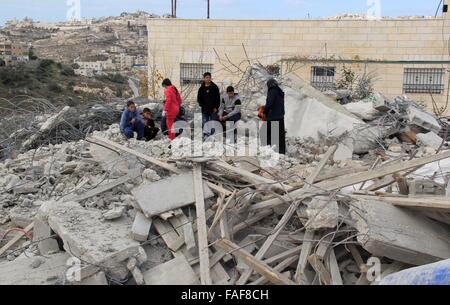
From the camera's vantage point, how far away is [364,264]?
3859 mm

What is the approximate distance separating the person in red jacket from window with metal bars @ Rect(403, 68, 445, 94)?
992cm

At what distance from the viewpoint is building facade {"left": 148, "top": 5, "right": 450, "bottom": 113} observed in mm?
15875

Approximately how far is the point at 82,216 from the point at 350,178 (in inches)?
95.9

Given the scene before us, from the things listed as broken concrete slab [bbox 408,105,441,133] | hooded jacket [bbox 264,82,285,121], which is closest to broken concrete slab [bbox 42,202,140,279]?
hooded jacket [bbox 264,82,285,121]

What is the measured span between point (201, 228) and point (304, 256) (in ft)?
2.82

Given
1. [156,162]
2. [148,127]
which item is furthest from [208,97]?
[156,162]

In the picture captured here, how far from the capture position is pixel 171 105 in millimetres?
8633
